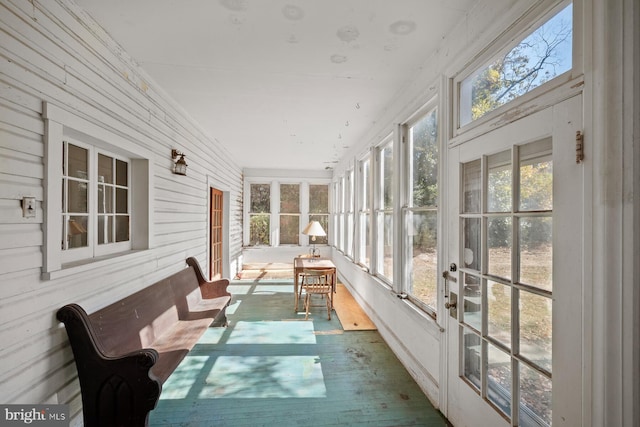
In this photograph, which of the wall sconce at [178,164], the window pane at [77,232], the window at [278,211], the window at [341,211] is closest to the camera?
the window pane at [77,232]

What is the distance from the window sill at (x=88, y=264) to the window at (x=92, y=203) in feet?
0.26

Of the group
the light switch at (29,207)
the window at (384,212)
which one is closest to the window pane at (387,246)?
the window at (384,212)

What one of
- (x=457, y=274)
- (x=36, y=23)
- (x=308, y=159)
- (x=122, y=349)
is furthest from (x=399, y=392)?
(x=308, y=159)

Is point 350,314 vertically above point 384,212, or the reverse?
point 384,212

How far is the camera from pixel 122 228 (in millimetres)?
2701

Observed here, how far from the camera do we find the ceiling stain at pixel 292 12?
1866 mm

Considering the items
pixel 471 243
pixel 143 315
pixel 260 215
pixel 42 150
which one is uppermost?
pixel 42 150

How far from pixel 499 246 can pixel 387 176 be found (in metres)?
2.31

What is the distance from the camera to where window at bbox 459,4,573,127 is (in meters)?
1.32

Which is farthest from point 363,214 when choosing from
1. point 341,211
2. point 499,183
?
point 499,183

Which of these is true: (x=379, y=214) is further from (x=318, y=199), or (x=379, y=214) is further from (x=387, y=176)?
(x=318, y=199)

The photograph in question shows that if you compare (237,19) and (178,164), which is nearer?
(237,19)

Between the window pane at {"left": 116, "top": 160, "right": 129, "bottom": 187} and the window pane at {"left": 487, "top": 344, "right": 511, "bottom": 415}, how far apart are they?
3191 mm

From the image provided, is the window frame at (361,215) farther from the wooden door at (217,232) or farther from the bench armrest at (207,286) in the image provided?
the wooden door at (217,232)
